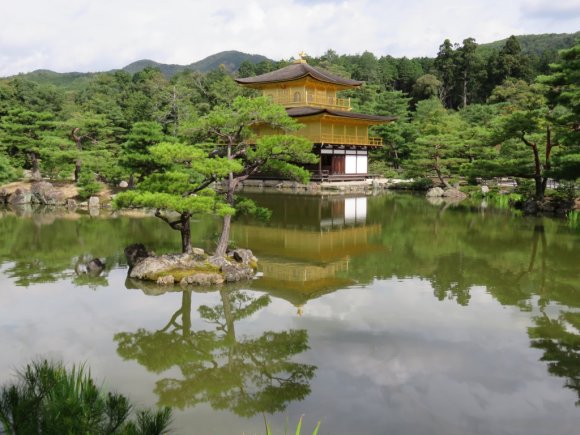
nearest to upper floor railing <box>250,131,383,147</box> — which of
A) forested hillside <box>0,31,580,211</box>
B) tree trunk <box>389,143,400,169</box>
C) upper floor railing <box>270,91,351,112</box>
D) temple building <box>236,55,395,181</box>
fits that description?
temple building <box>236,55,395,181</box>

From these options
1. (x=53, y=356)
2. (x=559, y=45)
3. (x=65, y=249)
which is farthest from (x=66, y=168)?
(x=559, y=45)

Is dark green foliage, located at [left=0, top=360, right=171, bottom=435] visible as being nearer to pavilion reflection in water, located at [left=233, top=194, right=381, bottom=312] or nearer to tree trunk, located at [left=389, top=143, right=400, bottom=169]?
pavilion reflection in water, located at [left=233, top=194, right=381, bottom=312]

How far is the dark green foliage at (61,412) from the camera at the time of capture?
337 centimetres

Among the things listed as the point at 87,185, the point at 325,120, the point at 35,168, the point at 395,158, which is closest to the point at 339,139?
the point at 325,120

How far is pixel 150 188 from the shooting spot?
1052 centimetres

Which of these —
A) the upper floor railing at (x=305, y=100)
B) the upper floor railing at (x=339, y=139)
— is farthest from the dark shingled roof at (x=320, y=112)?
the upper floor railing at (x=339, y=139)

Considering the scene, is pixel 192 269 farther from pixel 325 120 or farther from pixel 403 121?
pixel 403 121

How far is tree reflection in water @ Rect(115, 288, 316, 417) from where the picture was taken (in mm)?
5633

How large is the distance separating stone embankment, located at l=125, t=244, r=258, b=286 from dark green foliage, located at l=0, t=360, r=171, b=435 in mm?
6099

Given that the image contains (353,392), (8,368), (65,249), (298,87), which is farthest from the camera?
(298,87)

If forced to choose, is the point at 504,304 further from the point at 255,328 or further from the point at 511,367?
the point at 255,328

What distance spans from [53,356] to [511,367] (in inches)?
219

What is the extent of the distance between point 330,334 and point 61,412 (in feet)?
14.9

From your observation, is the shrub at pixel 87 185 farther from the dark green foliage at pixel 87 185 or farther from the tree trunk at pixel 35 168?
the tree trunk at pixel 35 168
